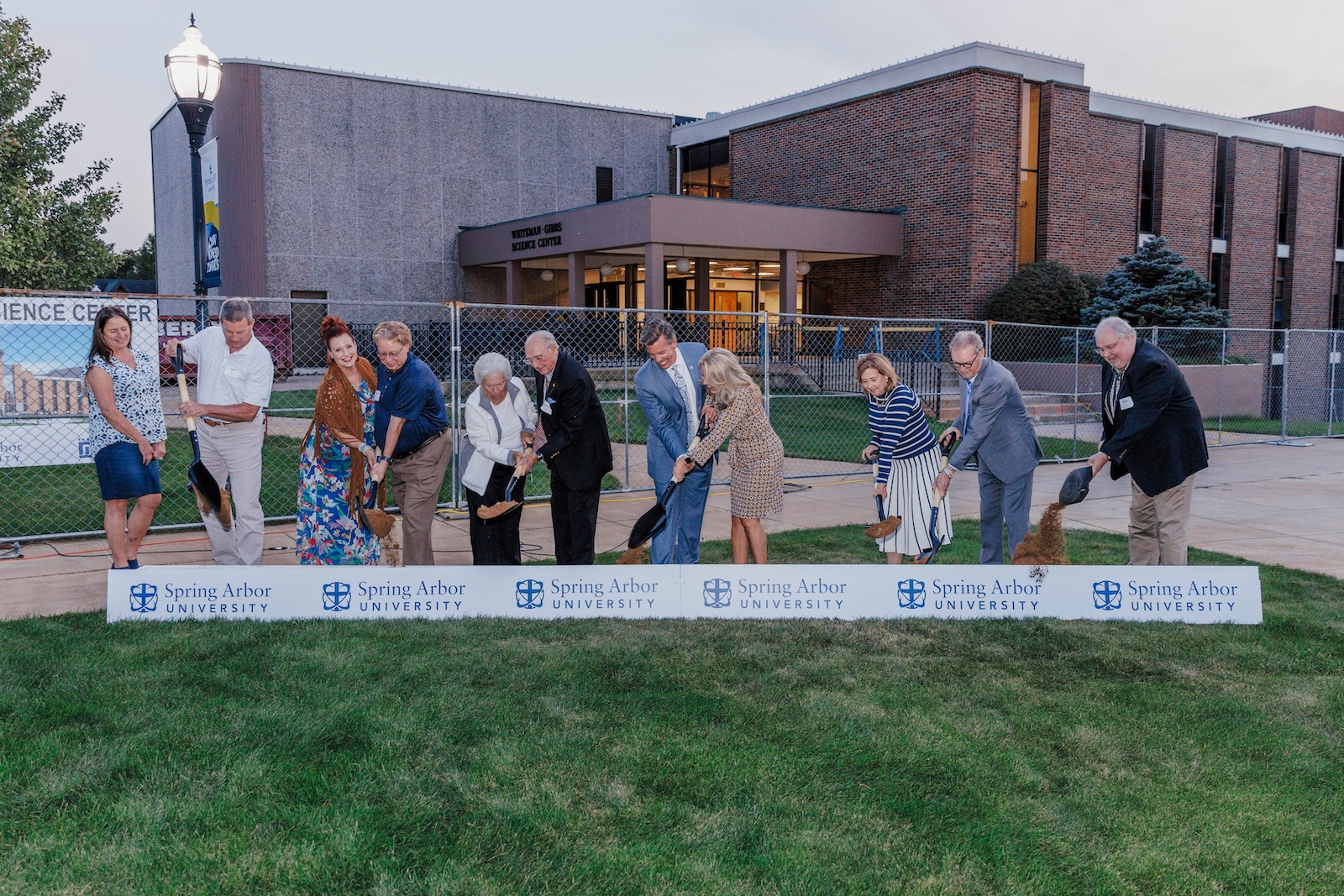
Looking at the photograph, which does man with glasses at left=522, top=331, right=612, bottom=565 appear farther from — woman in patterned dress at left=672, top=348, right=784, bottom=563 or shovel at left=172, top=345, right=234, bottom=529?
shovel at left=172, top=345, right=234, bottom=529

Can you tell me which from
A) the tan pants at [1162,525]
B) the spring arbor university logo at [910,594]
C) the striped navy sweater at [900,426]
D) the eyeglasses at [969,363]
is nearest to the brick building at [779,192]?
the striped navy sweater at [900,426]

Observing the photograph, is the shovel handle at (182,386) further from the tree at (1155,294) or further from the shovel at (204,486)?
the tree at (1155,294)

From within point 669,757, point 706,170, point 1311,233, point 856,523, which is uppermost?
point 706,170

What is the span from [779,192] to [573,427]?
79.5 feet

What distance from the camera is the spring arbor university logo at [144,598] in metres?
5.99

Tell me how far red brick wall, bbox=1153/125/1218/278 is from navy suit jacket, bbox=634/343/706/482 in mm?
25625

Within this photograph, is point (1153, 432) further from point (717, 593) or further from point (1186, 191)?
point (1186, 191)

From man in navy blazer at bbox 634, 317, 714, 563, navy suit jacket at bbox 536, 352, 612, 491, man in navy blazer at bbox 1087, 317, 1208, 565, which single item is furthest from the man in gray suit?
navy suit jacket at bbox 536, 352, 612, 491

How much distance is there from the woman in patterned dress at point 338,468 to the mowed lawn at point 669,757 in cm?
97

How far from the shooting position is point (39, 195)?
831 inches

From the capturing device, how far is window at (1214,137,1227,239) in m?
30.5

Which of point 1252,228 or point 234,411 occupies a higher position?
point 1252,228

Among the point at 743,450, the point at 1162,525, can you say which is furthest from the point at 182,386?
the point at 1162,525

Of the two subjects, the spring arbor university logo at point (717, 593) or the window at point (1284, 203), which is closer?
the spring arbor university logo at point (717, 593)
